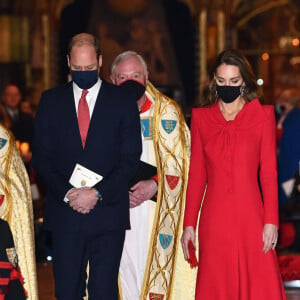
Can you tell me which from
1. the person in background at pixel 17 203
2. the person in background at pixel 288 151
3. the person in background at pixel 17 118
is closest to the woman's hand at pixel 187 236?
the person in background at pixel 17 203

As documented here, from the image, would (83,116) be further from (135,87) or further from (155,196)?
(155,196)

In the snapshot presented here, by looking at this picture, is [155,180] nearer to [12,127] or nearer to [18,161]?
[18,161]

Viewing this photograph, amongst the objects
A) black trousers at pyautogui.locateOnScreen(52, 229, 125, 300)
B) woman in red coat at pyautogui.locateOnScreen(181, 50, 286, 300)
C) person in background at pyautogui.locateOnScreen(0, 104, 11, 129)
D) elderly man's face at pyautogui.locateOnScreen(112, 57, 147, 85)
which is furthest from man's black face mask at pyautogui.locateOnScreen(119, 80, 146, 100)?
person in background at pyautogui.locateOnScreen(0, 104, 11, 129)

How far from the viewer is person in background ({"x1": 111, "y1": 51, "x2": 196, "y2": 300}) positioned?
613cm

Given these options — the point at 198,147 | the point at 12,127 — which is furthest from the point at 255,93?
the point at 12,127

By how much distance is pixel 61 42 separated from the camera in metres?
18.4

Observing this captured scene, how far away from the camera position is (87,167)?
202 inches

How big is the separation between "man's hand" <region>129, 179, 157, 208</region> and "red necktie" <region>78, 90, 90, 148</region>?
825 millimetres

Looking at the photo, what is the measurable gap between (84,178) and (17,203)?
3.12 feet

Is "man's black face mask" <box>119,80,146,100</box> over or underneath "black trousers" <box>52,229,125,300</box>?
over

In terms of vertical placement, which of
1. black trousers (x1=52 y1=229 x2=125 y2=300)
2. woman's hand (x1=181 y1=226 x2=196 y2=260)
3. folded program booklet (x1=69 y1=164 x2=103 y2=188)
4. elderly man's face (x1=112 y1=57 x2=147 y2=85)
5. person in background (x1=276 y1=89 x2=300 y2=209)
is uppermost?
elderly man's face (x1=112 y1=57 x2=147 y2=85)

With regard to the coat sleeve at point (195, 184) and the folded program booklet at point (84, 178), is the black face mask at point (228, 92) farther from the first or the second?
the folded program booklet at point (84, 178)

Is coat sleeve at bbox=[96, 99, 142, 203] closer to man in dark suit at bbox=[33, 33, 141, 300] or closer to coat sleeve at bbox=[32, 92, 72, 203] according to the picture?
man in dark suit at bbox=[33, 33, 141, 300]

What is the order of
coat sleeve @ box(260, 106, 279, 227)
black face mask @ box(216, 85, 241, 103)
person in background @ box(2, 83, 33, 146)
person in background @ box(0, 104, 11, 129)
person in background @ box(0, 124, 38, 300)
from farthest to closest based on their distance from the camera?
Result: person in background @ box(2, 83, 33, 146) < person in background @ box(0, 104, 11, 129) < person in background @ box(0, 124, 38, 300) < black face mask @ box(216, 85, 241, 103) < coat sleeve @ box(260, 106, 279, 227)
